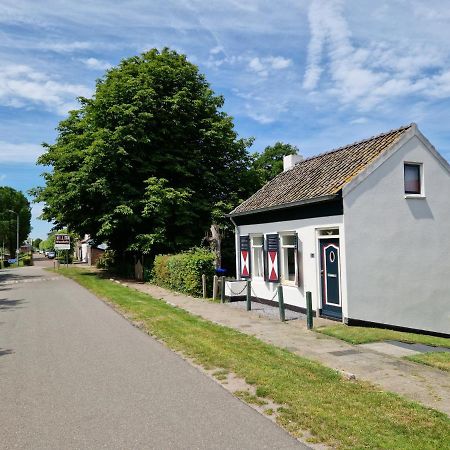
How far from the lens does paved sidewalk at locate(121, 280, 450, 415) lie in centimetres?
626

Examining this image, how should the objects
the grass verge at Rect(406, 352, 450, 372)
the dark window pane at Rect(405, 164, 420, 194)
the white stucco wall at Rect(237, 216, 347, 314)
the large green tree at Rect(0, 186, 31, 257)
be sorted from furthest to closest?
the large green tree at Rect(0, 186, 31, 257), the dark window pane at Rect(405, 164, 420, 194), the white stucco wall at Rect(237, 216, 347, 314), the grass verge at Rect(406, 352, 450, 372)

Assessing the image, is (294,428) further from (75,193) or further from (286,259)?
(75,193)

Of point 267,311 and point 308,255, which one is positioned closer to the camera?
point 308,255

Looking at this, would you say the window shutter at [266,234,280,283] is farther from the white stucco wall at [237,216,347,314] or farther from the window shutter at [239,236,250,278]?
the window shutter at [239,236,250,278]

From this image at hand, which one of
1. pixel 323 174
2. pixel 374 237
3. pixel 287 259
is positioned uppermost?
pixel 323 174

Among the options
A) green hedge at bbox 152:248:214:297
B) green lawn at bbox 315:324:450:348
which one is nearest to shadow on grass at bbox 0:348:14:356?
green lawn at bbox 315:324:450:348

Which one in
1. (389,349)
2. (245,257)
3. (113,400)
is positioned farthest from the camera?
(245,257)

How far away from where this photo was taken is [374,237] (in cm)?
1218

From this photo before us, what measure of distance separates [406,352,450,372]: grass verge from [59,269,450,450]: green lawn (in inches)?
76.7

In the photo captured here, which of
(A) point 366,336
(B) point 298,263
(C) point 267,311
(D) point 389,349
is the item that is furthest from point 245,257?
(D) point 389,349

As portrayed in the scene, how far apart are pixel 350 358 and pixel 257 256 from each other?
8749mm

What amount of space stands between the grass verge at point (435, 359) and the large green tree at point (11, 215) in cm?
8126

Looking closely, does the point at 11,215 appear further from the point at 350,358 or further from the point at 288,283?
the point at 350,358

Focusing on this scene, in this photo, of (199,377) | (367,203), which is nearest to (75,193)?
(367,203)
